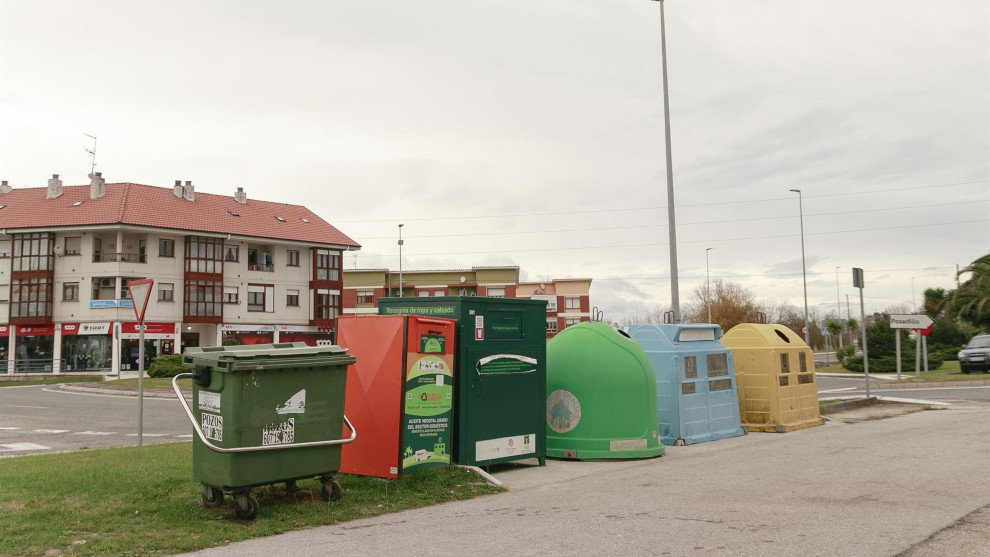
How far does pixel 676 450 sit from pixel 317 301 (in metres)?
47.1

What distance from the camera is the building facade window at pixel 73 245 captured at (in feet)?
152

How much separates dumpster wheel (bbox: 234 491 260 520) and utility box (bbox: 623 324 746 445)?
6811mm

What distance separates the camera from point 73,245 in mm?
46406

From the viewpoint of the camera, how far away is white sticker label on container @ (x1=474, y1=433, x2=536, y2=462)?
8.81 metres

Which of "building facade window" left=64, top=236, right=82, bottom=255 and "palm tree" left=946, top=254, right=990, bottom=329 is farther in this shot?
"building facade window" left=64, top=236, right=82, bottom=255

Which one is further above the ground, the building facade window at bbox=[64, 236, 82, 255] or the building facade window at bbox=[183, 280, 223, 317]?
the building facade window at bbox=[64, 236, 82, 255]

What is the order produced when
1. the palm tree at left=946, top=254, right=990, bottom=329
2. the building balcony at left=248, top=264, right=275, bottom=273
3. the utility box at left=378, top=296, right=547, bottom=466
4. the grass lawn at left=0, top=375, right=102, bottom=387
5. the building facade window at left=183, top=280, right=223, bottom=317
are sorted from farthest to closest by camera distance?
the building balcony at left=248, top=264, right=275, bottom=273 < the building facade window at left=183, top=280, right=223, bottom=317 < the palm tree at left=946, top=254, right=990, bottom=329 < the grass lawn at left=0, top=375, right=102, bottom=387 < the utility box at left=378, top=296, right=547, bottom=466

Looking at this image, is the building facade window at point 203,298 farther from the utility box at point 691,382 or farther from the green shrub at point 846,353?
the utility box at point 691,382

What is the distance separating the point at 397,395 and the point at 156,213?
45.4 metres

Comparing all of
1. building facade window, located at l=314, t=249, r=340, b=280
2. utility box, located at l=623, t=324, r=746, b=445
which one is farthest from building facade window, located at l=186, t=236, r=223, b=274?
utility box, located at l=623, t=324, r=746, b=445

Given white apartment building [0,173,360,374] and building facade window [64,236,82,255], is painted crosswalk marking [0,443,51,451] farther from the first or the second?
building facade window [64,236,82,255]

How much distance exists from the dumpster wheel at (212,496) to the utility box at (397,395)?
1.52m

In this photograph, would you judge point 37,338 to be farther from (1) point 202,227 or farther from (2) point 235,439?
(2) point 235,439

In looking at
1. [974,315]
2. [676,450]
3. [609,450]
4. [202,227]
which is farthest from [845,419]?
[202,227]
